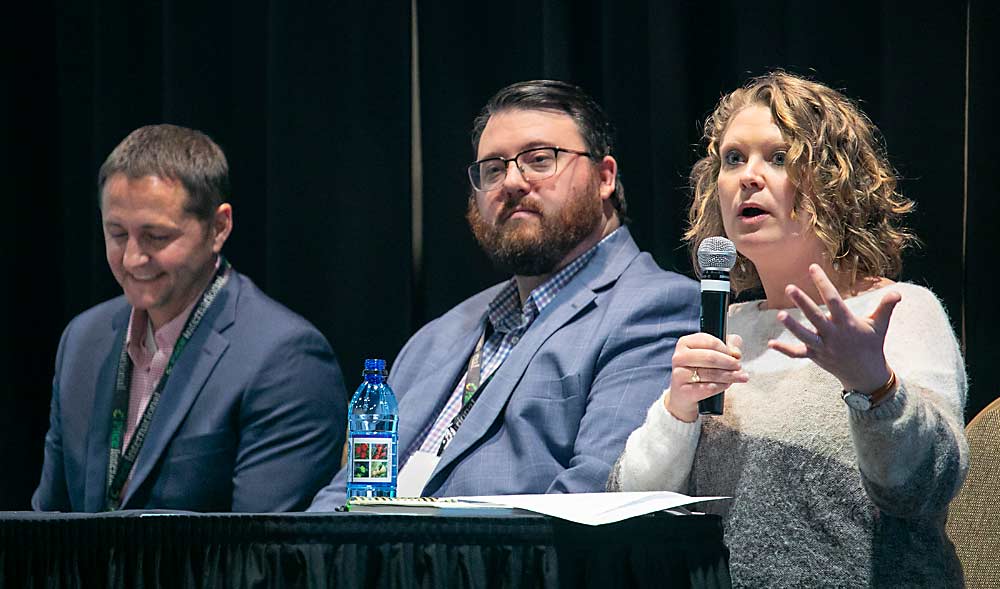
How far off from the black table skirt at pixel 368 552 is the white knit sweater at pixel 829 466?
0.33 metres

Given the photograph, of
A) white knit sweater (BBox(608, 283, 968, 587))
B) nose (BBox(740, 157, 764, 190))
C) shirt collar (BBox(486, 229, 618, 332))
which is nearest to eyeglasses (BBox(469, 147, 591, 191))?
shirt collar (BBox(486, 229, 618, 332))

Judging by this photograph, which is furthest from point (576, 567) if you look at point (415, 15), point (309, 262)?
point (415, 15)

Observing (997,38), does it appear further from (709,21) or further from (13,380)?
(13,380)

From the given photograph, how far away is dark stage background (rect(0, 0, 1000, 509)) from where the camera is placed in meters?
2.59

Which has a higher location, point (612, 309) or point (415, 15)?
point (415, 15)

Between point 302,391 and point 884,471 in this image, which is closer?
point 884,471

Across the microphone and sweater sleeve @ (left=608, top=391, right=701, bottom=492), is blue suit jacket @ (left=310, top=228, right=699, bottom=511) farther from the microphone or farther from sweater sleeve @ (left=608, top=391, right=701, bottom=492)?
the microphone

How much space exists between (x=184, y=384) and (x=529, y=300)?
85 cm

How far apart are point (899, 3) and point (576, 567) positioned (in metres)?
1.73

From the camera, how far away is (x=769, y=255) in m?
1.96

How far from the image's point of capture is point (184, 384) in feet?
9.18

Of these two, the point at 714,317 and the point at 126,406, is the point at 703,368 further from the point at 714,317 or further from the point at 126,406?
the point at 126,406

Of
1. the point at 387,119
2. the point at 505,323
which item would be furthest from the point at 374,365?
the point at 387,119

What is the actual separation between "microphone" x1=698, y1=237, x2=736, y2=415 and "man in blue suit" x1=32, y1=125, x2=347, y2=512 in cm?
133
